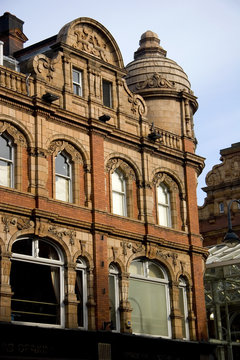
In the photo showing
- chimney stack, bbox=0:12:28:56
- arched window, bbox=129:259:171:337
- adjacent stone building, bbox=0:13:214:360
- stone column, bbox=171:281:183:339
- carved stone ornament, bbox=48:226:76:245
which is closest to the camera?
adjacent stone building, bbox=0:13:214:360

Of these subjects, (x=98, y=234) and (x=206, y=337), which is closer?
(x=98, y=234)

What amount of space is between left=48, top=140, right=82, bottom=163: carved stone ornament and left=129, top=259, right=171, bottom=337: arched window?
5389 millimetres

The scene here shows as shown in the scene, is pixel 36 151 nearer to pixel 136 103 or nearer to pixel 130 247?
pixel 130 247

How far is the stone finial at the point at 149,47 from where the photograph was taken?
4297 cm

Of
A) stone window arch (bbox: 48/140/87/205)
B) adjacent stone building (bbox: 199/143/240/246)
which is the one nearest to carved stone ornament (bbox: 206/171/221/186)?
adjacent stone building (bbox: 199/143/240/246)

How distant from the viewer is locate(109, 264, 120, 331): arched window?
3288 centimetres

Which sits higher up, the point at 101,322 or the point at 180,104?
the point at 180,104

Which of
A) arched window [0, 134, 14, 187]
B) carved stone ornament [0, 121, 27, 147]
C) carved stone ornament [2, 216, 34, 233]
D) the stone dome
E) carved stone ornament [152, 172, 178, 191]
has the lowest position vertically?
carved stone ornament [2, 216, 34, 233]

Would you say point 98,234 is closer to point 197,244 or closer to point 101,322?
point 101,322

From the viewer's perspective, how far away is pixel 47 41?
36.6 meters

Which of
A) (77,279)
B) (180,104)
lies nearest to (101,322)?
(77,279)

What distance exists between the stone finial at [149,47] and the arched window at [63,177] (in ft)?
38.8

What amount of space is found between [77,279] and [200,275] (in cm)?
784

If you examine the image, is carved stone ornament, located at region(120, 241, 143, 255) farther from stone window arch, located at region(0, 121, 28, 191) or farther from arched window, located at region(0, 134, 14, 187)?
arched window, located at region(0, 134, 14, 187)
